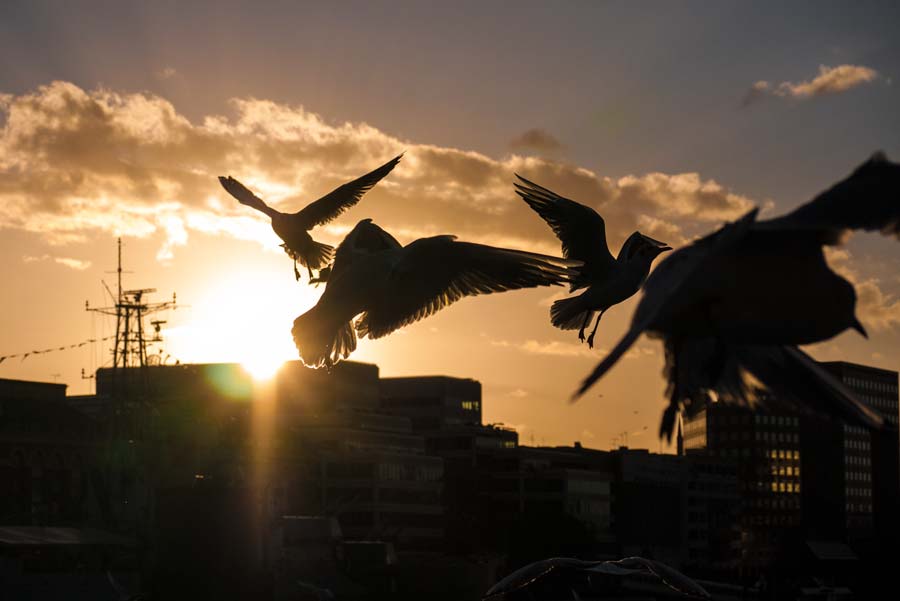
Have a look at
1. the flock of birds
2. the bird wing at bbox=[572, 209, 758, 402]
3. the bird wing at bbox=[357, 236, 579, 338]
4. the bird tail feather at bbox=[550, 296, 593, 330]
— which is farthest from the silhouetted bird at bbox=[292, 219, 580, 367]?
the bird wing at bbox=[572, 209, 758, 402]

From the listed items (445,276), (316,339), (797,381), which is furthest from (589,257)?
(797,381)

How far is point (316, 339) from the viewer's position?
1290cm

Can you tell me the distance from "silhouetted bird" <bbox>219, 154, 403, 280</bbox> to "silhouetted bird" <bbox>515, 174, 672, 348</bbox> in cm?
227

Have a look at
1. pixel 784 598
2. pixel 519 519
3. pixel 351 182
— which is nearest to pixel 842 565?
pixel 519 519

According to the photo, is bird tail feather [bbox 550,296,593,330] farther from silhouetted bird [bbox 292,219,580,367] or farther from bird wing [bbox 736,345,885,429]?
bird wing [bbox 736,345,885,429]

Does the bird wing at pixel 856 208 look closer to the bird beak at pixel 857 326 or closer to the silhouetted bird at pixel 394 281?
the bird beak at pixel 857 326

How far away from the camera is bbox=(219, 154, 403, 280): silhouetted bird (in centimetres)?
1525

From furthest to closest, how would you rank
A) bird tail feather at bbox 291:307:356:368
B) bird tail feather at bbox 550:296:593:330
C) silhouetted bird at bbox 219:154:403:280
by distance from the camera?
bird tail feather at bbox 550:296:593:330 < silhouetted bird at bbox 219:154:403:280 < bird tail feather at bbox 291:307:356:368

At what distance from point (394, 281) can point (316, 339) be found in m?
1.05

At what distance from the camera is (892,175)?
5930mm

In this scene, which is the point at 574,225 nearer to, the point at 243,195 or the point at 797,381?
the point at 243,195

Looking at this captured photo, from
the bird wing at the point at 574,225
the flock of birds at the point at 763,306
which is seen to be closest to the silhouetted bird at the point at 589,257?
the bird wing at the point at 574,225

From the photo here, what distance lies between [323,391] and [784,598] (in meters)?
101

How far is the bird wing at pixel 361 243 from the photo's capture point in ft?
41.8
